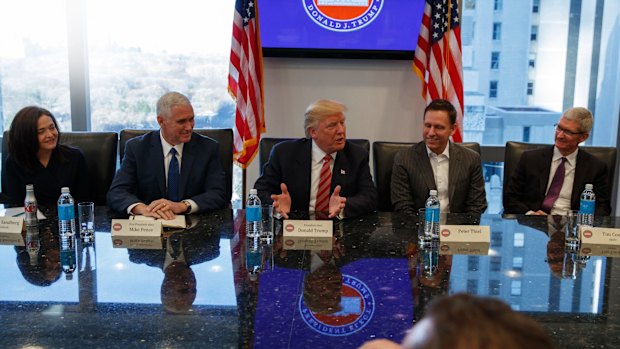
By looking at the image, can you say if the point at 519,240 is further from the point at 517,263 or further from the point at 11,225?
the point at 11,225

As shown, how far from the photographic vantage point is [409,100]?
4.74m

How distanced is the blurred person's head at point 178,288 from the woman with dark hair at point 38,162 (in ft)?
4.51

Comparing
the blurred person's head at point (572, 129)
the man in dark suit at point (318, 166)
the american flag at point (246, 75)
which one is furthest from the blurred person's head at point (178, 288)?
the american flag at point (246, 75)

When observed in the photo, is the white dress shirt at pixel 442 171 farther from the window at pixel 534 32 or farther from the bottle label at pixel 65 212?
the window at pixel 534 32

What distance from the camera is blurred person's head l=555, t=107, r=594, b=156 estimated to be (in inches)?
129

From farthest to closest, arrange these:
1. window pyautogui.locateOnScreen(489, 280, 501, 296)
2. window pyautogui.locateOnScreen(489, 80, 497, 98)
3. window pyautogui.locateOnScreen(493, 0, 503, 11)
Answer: window pyautogui.locateOnScreen(489, 80, 497, 98)
window pyautogui.locateOnScreen(493, 0, 503, 11)
window pyautogui.locateOnScreen(489, 280, 501, 296)

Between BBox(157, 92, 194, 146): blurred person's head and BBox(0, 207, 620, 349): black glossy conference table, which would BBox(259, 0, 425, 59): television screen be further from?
BBox(0, 207, 620, 349): black glossy conference table

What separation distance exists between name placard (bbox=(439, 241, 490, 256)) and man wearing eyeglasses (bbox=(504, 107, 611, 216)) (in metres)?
1.14

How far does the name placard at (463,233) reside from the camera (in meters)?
2.35

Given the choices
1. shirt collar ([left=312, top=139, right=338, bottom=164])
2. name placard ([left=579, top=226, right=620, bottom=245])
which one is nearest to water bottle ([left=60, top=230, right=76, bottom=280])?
shirt collar ([left=312, top=139, right=338, bottom=164])

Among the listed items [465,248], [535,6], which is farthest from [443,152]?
[535,6]

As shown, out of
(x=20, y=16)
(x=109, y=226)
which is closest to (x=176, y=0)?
(x=20, y=16)

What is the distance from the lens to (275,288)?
179 cm

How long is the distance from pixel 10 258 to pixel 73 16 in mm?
3133
